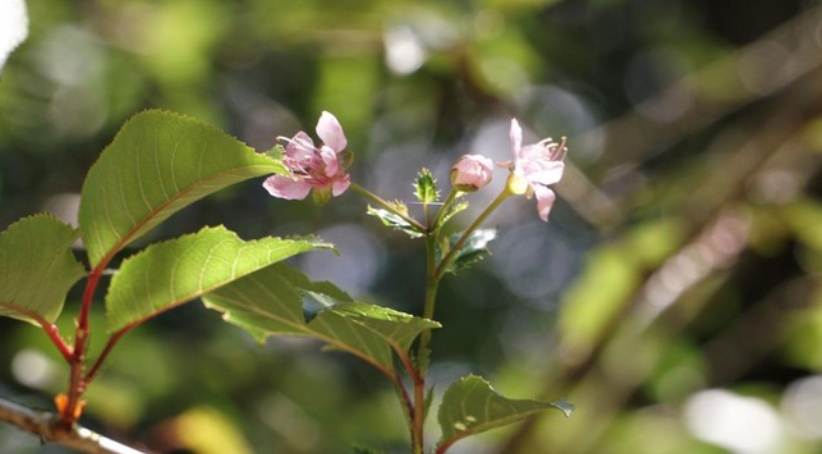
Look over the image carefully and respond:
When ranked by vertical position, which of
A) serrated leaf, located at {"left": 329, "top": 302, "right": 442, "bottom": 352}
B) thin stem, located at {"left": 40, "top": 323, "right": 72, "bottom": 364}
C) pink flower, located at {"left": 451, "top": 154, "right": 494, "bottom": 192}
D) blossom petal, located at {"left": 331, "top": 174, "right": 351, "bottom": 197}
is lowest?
thin stem, located at {"left": 40, "top": 323, "right": 72, "bottom": 364}

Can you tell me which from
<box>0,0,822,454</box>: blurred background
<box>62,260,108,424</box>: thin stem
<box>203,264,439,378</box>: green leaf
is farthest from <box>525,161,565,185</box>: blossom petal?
<box>0,0,822,454</box>: blurred background

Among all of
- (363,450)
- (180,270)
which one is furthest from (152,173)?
(363,450)

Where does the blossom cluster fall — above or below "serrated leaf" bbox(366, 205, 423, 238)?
above

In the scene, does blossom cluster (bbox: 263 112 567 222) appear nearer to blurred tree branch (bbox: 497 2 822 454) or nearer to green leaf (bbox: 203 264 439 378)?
A: green leaf (bbox: 203 264 439 378)

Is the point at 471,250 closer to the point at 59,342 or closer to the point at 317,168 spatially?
the point at 317,168

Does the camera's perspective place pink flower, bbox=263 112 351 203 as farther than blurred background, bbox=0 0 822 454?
No

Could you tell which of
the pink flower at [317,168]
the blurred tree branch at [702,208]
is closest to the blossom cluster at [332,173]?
the pink flower at [317,168]

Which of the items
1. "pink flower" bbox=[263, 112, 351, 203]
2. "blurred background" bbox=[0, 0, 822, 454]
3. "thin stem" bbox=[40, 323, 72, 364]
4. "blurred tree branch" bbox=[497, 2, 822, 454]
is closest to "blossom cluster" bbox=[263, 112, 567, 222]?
"pink flower" bbox=[263, 112, 351, 203]
